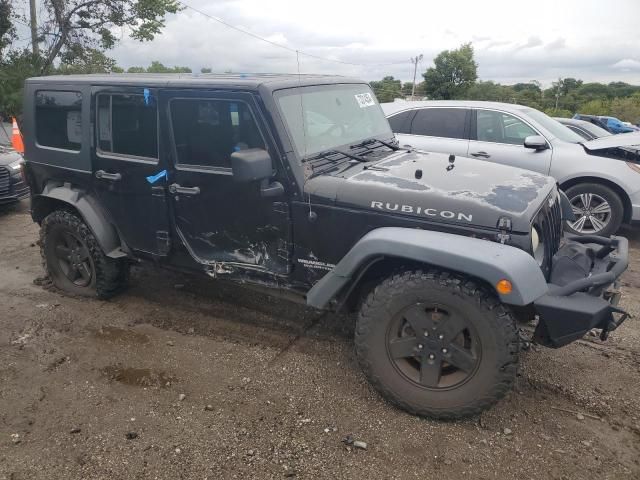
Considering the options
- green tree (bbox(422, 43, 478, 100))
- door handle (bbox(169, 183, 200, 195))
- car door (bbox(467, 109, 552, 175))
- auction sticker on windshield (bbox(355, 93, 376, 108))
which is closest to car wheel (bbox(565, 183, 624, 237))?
car door (bbox(467, 109, 552, 175))

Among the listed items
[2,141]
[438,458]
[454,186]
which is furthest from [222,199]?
[2,141]

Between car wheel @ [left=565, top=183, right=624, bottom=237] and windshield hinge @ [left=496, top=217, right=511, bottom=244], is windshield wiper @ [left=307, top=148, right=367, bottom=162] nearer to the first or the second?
windshield hinge @ [left=496, top=217, right=511, bottom=244]

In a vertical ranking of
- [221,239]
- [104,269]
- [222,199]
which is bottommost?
[104,269]

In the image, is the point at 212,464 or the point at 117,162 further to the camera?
the point at 117,162

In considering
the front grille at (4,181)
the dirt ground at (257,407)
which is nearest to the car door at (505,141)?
the dirt ground at (257,407)

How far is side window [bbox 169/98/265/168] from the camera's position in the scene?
10.7 feet

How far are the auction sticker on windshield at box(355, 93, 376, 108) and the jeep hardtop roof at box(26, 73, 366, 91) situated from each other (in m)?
0.13

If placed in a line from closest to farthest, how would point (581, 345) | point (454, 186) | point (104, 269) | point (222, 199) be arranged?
1. point (454, 186)
2. point (222, 199)
3. point (581, 345)
4. point (104, 269)

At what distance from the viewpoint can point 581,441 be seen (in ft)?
9.00

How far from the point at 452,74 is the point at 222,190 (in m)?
37.1

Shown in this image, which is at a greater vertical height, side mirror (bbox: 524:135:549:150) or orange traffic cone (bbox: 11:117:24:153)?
side mirror (bbox: 524:135:549:150)

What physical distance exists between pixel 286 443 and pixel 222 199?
5.25 feet

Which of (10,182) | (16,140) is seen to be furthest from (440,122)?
(16,140)

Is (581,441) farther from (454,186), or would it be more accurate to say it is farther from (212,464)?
(212,464)
